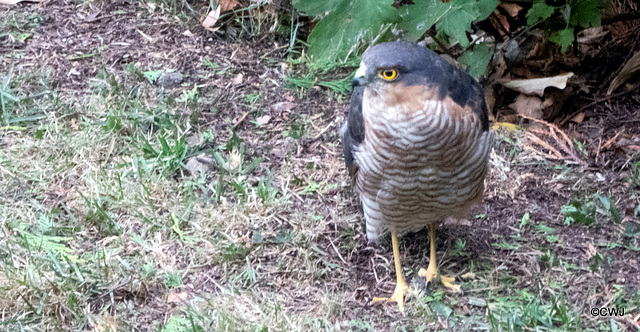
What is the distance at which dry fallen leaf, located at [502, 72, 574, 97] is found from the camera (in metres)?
3.98

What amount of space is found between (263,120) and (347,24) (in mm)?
1422

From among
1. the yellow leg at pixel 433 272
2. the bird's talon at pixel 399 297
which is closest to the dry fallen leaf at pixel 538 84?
the yellow leg at pixel 433 272

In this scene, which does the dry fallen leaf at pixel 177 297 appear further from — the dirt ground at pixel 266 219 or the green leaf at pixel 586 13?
the green leaf at pixel 586 13

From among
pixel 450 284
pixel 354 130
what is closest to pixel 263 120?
pixel 354 130

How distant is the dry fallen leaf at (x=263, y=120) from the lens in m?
4.30

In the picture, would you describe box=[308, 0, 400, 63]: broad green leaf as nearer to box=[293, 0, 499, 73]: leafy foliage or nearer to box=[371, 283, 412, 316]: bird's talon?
box=[293, 0, 499, 73]: leafy foliage

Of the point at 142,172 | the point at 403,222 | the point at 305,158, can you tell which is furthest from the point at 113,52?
the point at 403,222

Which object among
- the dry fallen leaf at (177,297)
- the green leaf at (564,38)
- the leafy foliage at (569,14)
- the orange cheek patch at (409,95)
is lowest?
the dry fallen leaf at (177,297)

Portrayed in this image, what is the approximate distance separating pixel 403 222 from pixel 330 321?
60cm

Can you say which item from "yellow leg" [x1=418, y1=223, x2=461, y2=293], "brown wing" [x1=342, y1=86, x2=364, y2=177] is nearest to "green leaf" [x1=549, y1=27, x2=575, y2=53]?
"yellow leg" [x1=418, y1=223, x2=461, y2=293]

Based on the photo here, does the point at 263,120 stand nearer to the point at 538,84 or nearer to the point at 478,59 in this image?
the point at 478,59

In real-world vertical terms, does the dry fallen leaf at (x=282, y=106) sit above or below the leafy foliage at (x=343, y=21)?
below

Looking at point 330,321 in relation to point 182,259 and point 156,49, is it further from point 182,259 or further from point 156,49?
point 156,49

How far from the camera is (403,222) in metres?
3.09
